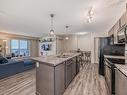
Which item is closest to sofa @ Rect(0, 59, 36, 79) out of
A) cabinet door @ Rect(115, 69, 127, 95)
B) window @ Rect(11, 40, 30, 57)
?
window @ Rect(11, 40, 30, 57)

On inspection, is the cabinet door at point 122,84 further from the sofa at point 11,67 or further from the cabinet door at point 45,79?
the sofa at point 11,67

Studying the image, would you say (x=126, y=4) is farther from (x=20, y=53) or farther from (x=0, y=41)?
(x=20, y=53)

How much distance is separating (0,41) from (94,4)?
612 centimetres

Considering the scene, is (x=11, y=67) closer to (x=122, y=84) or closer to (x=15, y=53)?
(x=15, y=53)

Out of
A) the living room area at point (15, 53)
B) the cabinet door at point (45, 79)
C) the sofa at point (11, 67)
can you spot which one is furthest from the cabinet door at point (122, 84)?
the sofa at point (11, 67)

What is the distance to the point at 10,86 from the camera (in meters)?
3.47

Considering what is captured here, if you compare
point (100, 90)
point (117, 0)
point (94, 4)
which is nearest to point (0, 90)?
point (100, 90)

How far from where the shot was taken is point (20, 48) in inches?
330

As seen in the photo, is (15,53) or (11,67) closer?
(11,67)

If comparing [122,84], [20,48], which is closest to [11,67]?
[20,48]

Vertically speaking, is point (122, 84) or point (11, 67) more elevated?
point (122, 84)

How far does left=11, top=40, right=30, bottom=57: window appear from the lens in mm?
7723

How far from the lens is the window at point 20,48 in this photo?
25.3ft

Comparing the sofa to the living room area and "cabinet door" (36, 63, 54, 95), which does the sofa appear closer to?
the living room area
